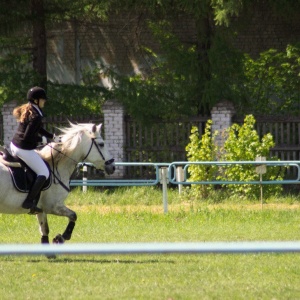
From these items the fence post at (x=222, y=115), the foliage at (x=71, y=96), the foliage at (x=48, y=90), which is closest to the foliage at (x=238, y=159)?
the fence post at (x=222, y=115)

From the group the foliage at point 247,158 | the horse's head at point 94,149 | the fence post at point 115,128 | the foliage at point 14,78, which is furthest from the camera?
the foliage at point 14,78

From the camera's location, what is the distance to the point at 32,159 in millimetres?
13156

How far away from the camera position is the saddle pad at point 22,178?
13.2m

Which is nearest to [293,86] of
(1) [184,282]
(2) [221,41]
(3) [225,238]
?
(2) [221,41]

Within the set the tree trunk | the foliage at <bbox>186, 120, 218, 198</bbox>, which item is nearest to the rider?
the foliage at <bbox>186, 120, 218, 198</bbox>

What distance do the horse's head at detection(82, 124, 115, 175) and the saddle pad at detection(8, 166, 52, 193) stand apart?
103 cm

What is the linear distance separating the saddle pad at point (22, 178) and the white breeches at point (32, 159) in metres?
0.10

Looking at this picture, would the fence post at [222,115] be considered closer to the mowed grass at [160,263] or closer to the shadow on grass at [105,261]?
the mowed grass at [160,263]

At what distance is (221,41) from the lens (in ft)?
84.4

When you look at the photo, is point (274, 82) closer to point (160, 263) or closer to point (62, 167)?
point (62, 167)

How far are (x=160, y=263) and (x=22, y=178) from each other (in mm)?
2306

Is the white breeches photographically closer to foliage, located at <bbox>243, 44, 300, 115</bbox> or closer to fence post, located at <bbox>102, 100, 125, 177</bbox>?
fence post, located at <bbox>102, 100, 125, 177</bbox>

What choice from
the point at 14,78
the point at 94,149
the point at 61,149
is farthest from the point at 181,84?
the point at 61,149

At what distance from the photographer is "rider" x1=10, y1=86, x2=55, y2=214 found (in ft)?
42.4
